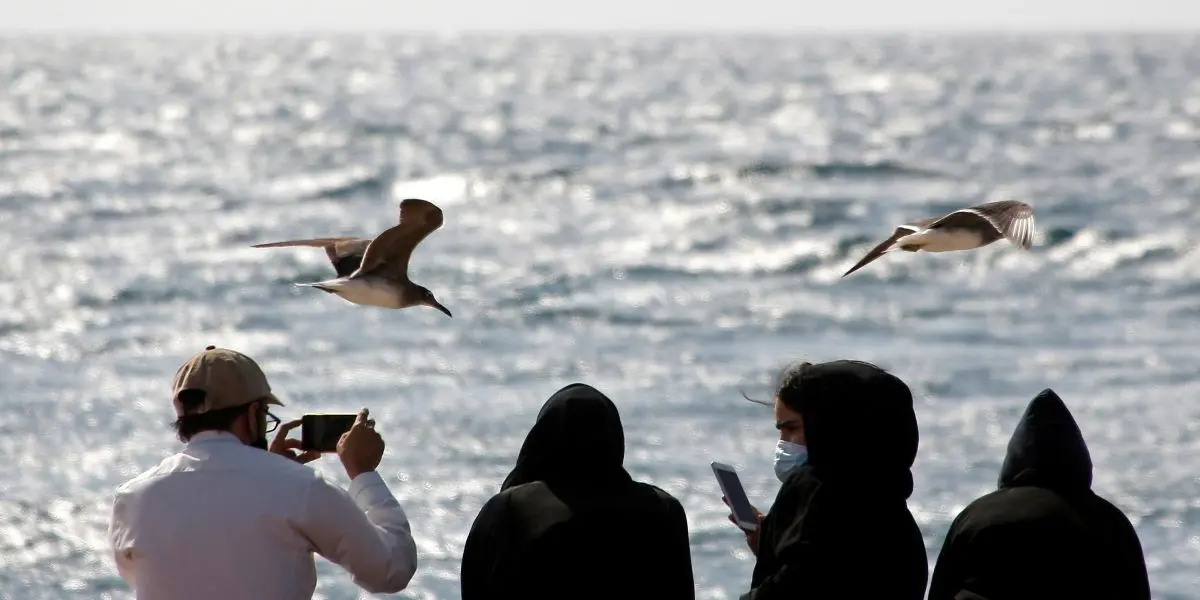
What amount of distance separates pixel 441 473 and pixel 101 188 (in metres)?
19.3

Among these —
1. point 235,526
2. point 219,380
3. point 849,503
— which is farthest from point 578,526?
point 219,380

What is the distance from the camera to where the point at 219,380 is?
4039 mm

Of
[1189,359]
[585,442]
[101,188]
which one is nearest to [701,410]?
[1189,359]

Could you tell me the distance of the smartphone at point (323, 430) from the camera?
440cm

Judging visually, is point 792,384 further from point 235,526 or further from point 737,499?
point 235,526

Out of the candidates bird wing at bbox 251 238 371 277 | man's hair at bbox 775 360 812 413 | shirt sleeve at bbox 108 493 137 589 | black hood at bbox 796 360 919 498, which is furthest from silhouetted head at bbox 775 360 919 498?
bird wing at bbox 251 238 371 277

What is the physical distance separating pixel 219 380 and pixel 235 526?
336 mm

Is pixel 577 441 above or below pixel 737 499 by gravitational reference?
above

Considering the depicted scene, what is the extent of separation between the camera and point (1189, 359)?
15.9 m

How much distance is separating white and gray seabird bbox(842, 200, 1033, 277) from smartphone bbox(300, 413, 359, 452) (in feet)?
7.26

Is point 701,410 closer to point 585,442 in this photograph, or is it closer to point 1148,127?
point 585,442

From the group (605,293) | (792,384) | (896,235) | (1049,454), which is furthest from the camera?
(605,293)

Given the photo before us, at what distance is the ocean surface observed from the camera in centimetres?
1216

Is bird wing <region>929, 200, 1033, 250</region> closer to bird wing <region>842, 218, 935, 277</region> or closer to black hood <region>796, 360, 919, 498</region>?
bird wing <region>842, 218, 935, 277</region>
